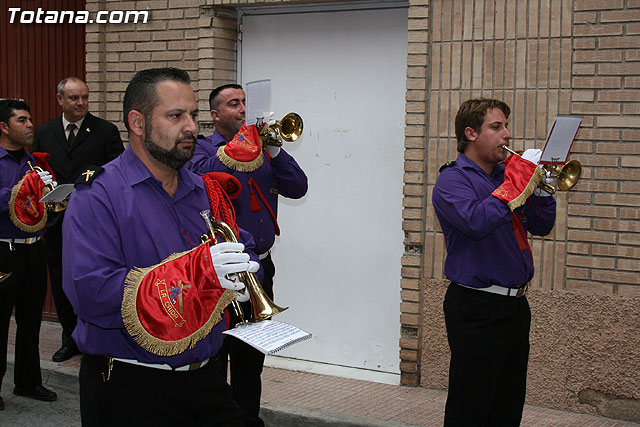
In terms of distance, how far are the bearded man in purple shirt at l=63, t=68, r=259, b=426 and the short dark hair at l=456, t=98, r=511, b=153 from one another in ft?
5.87

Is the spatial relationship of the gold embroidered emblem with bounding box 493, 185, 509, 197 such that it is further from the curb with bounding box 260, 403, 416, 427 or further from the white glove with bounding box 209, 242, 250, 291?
the curb with bounding box 260, 403, 416, 427

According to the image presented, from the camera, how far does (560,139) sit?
430 centimetres

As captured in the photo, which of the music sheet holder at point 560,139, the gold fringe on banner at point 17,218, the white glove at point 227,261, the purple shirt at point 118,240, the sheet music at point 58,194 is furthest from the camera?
the gold fringe on banner at point 17,218

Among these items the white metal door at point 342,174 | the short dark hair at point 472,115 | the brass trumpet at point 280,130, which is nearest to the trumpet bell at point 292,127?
the brass trumpet at point 280,130

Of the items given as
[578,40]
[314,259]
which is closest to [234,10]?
[314,259]

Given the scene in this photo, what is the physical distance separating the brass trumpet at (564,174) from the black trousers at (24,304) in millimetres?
3714

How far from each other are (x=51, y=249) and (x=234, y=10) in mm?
2592

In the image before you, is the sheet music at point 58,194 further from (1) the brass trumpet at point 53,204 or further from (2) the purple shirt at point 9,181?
(2) the purple shirt at point 9,181

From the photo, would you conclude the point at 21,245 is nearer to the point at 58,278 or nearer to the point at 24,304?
the point at 24,304

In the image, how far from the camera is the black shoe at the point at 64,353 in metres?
7.24

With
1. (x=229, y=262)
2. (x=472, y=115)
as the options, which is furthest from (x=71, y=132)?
(x=229, y=262)

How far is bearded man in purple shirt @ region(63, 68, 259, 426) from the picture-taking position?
2963mm

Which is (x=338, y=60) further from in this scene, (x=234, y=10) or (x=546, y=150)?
(x=546, y=150)

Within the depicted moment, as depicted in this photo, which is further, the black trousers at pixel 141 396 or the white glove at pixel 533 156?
the white glove at pixel 533 156
